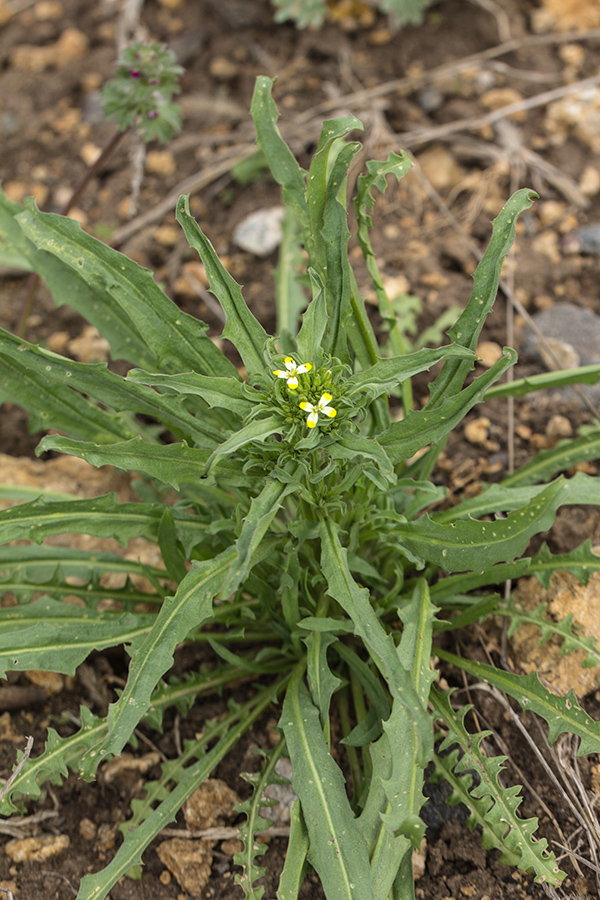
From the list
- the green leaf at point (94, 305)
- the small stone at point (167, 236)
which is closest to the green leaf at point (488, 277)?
the green leaf at point (94, 305)

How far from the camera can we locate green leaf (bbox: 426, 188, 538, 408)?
232 centimetres

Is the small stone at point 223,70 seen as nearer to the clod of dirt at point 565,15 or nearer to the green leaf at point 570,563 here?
the clod of dirt at point 565,15

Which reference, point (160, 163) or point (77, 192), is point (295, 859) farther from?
point (160, 163)

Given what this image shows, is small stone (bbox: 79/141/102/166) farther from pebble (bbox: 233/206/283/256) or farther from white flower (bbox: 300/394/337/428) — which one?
white flower (bbox: 300/394/337/428)

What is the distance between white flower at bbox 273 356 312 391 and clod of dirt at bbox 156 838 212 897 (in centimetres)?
166

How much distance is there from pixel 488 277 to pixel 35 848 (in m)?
2.48

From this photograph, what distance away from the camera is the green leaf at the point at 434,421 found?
2205 mm

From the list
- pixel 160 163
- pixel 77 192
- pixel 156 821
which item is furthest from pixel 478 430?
pixel 160 163

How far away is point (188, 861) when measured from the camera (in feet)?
8.28

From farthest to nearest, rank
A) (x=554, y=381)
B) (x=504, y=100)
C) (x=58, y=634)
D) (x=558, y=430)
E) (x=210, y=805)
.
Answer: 1. (x=504, y=100)
2. (x=558, y=430)
3. (x=554, y=381)
4. (x=210, y=805)
5. (x=58, y=634)

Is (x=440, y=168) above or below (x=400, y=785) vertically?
above

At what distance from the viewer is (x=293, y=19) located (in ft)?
15.9

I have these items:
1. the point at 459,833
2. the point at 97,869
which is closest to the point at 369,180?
the point at 459,833

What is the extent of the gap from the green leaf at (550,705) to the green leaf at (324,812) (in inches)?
25.6
